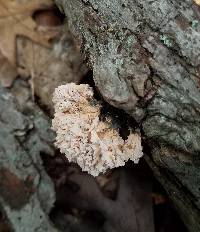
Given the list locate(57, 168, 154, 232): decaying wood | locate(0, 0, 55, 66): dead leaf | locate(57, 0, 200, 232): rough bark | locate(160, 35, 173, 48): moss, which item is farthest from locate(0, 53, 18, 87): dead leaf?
locate(160, 35, 173, 48): moss

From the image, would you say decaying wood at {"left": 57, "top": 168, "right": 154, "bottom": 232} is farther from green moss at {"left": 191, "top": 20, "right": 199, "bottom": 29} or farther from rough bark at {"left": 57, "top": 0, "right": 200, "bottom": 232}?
green moss at {"left": 191, "top": 20, "right": 199, "bottom": 29}

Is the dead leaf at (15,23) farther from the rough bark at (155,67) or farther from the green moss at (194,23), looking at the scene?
the green moss at (194,23)

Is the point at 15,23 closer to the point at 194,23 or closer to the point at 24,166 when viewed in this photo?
the point at 24,166

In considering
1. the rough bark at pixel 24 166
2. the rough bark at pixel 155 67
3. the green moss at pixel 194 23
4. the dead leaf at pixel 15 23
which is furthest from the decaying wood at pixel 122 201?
the green moss at pixel 194 23

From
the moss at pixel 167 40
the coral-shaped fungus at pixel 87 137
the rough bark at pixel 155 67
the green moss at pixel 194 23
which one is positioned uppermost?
the green moss at pixel 194 23

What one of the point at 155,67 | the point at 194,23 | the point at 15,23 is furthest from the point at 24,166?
the point at 194,23

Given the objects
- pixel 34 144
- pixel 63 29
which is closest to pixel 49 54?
A: pixel 63 29

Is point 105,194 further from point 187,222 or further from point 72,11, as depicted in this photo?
point 72,11
